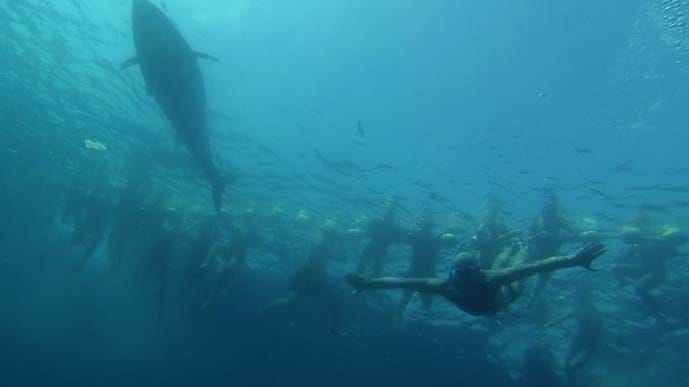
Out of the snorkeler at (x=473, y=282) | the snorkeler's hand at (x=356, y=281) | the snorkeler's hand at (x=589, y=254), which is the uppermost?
the snorkeler's hand at (x=589, y=254)

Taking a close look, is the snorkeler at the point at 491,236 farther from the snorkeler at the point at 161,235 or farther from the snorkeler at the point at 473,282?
the snorkeler at the point at 161,235

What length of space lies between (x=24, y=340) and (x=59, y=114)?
67.0 metres

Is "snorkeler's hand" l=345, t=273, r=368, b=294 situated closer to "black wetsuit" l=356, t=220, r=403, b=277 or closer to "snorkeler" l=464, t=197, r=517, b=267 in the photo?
"snorkeler" l=464, t=197, r=517, b=267

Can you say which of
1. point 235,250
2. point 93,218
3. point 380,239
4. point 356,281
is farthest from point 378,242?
point 93,218

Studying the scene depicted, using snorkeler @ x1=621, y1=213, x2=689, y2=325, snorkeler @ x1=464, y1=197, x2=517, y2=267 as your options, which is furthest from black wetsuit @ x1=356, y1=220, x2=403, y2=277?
snorkeler @ x1=621, y1=213, x2=689, y2=325

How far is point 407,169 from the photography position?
1723cm

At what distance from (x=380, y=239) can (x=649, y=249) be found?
1022 cm

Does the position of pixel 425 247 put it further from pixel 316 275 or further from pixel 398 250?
pixel 316 275

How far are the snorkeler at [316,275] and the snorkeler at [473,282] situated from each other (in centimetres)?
1248

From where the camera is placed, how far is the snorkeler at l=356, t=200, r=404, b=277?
2017cm

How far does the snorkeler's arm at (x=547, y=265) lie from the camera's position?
22.3 feet

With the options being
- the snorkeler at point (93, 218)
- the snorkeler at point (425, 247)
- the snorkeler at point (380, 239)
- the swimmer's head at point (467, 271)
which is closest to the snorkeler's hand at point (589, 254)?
the swimmer's head at point (467, 271)

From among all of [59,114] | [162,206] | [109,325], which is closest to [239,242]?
[162,206]

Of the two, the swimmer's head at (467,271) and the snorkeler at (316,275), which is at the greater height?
the snorkeler at (316,275)
